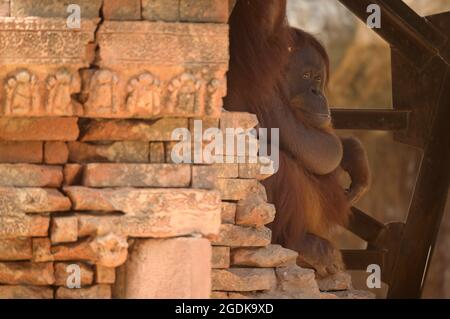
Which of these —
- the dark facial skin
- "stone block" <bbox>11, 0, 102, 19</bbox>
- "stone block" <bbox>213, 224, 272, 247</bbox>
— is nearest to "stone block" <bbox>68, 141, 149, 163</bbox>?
"stone block" <bbox>11, 0, 102, 19</bbox>

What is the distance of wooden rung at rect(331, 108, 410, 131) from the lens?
291 inches

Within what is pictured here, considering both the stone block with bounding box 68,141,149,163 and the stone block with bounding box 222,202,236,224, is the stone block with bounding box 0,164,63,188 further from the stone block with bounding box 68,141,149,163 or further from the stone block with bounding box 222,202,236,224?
the stone block with bounding box 222,202,236,224

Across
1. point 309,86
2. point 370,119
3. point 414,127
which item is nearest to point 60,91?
point 309,86

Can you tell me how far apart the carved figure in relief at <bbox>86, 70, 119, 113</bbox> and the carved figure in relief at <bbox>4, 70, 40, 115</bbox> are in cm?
19

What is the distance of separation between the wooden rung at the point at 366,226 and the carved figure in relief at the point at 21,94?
138 inches

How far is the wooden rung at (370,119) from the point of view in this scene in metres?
7.39

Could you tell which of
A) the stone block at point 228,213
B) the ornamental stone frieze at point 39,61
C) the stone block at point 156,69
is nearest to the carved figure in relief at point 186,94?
the stone block at point 156,69

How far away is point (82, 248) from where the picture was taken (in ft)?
14.3

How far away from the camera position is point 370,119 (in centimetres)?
740

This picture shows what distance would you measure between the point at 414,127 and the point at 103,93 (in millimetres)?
3432

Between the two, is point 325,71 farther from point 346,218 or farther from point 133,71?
point 133,71

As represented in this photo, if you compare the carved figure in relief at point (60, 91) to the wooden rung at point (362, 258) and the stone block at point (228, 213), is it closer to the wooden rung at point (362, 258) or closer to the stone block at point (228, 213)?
the stone block at point (228, 213)
